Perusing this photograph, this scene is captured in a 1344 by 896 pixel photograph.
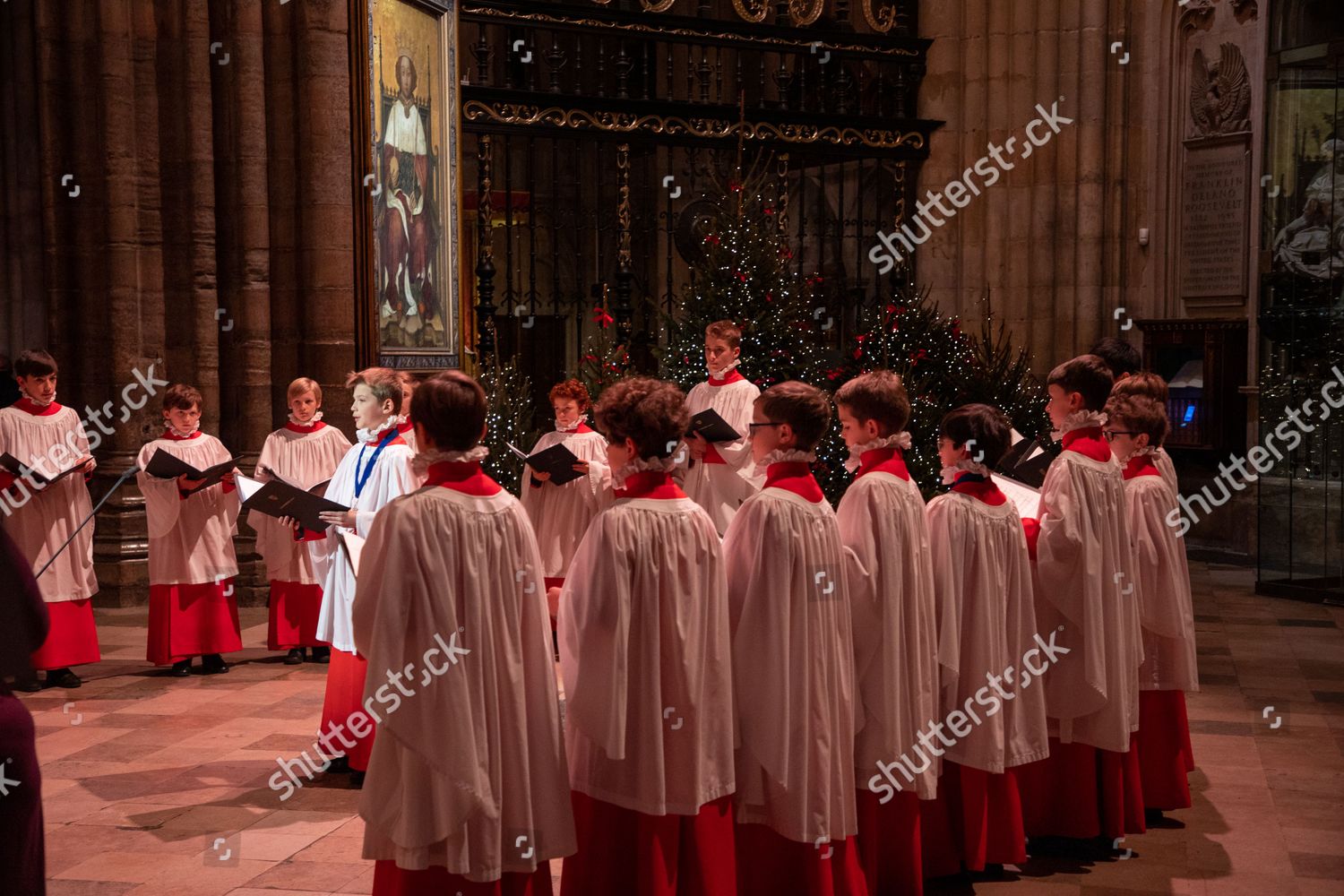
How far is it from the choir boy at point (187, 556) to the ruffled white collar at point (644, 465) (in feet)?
13.8

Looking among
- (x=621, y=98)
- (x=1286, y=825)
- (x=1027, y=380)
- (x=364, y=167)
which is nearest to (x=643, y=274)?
(x=621, y=98)

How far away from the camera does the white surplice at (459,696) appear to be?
10.6 ft

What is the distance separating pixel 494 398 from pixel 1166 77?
694cm

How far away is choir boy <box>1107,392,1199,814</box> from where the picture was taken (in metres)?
4.91

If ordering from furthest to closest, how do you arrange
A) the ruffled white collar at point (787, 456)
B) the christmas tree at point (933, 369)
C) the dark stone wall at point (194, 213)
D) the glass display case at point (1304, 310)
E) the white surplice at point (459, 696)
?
the glass display case at point (1304, 310) < the christmas tree at point (933, 369) < the dark stone wall at point (194, 213) < the ruffled white collar at point (787, 456) < the white surplice at point (459, 696)

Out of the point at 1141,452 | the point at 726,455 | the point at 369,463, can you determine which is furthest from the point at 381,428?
the point at 1141,452

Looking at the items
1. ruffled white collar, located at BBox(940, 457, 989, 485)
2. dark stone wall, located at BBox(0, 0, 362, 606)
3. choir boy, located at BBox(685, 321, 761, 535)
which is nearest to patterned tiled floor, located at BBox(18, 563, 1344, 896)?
ruffled white collar, located at BBox(940, 457, 989, 485)

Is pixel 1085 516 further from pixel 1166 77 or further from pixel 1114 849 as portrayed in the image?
pixel 1166 77

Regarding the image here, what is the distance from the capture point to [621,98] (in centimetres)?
1059

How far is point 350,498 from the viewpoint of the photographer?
515 centimetres

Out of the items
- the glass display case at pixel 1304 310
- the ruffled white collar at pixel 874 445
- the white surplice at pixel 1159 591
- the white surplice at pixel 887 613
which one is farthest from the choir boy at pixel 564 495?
the glass display case at pixel 1304 310

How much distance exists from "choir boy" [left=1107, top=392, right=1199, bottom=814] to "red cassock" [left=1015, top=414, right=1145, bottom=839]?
310 mm

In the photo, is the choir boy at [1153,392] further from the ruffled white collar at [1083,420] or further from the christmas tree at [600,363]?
the christmas tree at [600,363]

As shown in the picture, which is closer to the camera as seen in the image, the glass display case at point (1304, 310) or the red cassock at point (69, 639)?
the red cassock at point (69, 639)
